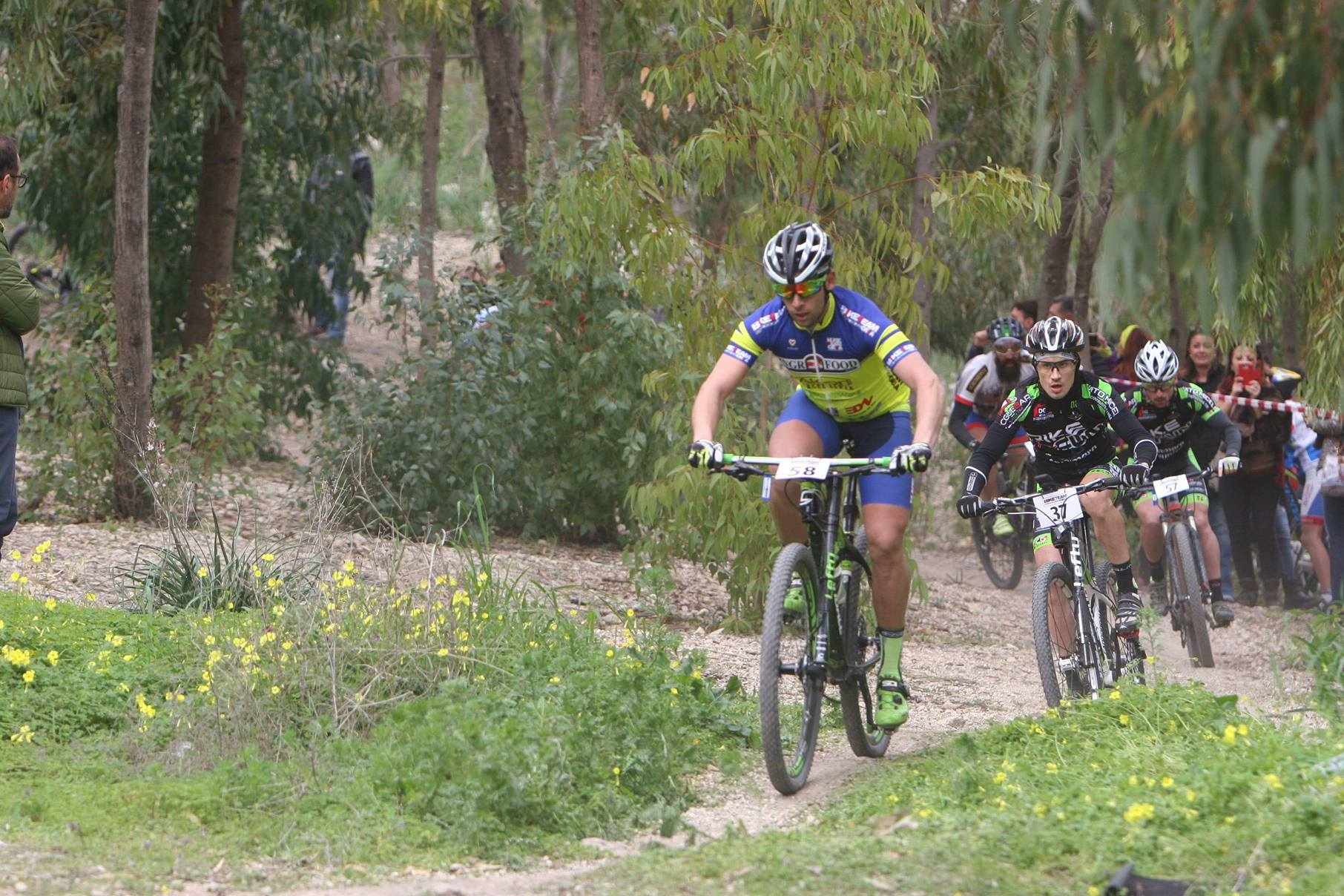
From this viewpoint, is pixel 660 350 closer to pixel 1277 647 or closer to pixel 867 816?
pixel 1277 647

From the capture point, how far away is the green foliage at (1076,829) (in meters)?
4.73

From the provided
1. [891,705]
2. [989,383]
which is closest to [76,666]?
[891,705]

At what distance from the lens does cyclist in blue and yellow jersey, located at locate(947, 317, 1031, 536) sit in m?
13.5

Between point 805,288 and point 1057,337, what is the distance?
2125 millimetres

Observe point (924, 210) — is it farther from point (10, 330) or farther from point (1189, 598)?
point (10, 330)

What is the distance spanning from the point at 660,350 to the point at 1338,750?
7785mm

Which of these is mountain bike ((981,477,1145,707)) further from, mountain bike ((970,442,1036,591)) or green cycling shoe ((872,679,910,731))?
mountain bike ((970,442,1036,591))

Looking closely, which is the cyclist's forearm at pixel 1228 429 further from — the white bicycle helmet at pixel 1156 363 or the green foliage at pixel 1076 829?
the green foliage at pixel 1076 829

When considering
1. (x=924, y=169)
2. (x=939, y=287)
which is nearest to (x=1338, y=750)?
(x=939, y=287)

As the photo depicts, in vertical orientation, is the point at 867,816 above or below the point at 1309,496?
below

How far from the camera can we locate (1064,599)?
769cm

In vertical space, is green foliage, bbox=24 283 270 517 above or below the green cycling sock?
above

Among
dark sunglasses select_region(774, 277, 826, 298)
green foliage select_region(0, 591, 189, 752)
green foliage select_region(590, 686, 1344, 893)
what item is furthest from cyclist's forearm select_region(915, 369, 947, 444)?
green foliage select_region(0, 591, 189, 752)

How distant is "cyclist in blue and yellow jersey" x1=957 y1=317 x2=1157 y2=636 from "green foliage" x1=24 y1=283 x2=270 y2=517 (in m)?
5.95
